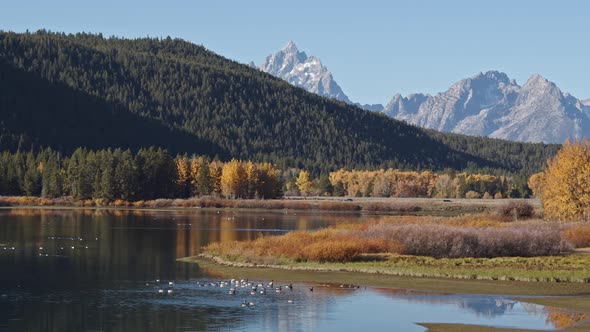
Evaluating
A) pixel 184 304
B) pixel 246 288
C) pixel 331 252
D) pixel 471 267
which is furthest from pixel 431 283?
pixel 184 304

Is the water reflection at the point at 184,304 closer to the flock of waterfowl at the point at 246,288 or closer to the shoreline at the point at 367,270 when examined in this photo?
the flock of waterfowl at the point at 246,288

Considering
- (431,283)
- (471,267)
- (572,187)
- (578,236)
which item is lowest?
(431,283)

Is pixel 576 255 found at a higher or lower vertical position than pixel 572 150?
lower

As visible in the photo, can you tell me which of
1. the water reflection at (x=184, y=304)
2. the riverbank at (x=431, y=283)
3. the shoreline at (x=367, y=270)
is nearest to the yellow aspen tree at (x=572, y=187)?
the shoreline at (x=367, y=270)

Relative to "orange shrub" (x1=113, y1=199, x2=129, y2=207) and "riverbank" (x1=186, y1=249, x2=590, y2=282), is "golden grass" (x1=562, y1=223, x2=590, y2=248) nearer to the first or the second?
"riverbank" (x1=186, y1=249, x2=590, y2=282)

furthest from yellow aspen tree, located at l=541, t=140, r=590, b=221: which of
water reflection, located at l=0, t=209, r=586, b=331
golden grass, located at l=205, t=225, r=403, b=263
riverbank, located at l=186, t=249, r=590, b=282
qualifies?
water reflection, located at l=0, t=209, r=586, b=331

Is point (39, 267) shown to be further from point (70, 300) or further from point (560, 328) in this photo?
point (560, 328)

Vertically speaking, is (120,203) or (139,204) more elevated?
(120,203)

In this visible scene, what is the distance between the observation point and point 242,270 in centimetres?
6731

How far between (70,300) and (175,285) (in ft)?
A: 27.5

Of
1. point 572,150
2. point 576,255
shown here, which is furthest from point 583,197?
point 576,255

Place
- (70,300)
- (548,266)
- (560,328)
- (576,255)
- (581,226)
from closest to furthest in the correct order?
1. (560,328)
2. (70,300)
3. (548,266)
4. (576,255)
5. (581,226)

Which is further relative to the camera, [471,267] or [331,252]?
[331,252]

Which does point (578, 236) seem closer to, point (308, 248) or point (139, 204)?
point (308, 248)
